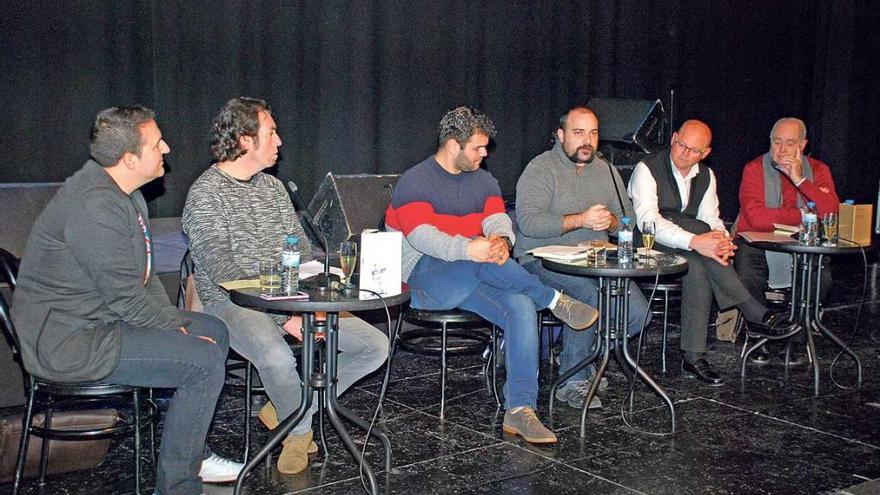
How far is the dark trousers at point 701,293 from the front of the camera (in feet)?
15.6

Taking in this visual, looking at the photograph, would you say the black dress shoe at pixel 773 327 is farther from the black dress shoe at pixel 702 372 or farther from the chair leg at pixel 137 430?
the chair leg at pixel 137 430

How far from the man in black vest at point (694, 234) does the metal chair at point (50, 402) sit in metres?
2.52

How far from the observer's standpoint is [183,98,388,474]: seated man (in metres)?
3.40

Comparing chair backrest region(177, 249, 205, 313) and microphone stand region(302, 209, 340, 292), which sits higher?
microphone stand region(302, 209, 340, 292)

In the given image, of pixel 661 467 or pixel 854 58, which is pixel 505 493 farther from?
pixel 854 58

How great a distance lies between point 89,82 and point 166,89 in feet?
1.33

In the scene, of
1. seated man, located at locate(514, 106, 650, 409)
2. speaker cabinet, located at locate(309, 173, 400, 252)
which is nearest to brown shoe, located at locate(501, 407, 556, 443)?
seated man, located at locate(514, 106, 650, 409)

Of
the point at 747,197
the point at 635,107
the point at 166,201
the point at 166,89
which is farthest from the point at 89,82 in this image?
the point at 747,197

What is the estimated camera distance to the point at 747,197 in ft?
17.3

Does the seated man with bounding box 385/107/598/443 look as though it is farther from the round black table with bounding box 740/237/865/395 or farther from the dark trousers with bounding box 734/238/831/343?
the dark trousers with bounding box 734/238/831/343

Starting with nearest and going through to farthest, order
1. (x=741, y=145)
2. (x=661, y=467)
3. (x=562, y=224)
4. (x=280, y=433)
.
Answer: (x=280, y=433) → (x=661, y=467) → (x=562, y=224) → (x=741, y=145)

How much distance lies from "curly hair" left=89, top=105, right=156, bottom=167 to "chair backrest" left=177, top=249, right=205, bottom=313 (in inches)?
24.9

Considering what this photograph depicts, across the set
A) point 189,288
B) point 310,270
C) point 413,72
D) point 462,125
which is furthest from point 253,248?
point 413,72

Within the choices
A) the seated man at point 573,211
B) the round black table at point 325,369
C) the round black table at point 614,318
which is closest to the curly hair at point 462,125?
the seated man at point 573,211
